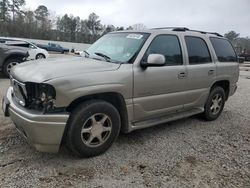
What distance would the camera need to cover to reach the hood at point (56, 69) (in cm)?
336

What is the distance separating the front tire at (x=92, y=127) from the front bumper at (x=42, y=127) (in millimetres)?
170

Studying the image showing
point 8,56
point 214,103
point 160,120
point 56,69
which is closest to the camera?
point 56,69

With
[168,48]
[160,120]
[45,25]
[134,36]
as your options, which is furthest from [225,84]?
[45,25]

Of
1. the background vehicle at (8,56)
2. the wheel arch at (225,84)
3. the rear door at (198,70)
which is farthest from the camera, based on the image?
the background vehicle at (8,56)

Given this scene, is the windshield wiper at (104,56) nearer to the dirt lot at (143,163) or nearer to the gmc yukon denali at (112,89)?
the gmc yukon denali at (112,89)

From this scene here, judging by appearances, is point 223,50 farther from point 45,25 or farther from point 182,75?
point 45,25

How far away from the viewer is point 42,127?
3.26 meters

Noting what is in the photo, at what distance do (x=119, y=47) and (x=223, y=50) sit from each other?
2.59m

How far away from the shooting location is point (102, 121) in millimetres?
3777

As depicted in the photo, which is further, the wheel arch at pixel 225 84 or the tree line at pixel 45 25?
the tree line at pixel 45 25

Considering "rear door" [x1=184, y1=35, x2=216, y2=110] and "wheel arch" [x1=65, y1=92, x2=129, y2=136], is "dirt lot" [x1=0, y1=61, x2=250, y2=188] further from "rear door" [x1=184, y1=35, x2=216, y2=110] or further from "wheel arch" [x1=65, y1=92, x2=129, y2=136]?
"rear door" [x1=184, y1=35, x2=216, y2=110]

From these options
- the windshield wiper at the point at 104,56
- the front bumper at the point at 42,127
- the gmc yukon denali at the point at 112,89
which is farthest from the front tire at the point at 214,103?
the front bumper at the point at 42,127

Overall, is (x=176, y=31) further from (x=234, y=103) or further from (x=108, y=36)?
(x=234, y=103)

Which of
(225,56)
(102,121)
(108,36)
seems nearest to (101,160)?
(102,121)
